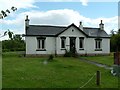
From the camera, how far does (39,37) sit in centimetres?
3909

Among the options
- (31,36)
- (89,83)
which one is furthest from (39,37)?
(89,83)

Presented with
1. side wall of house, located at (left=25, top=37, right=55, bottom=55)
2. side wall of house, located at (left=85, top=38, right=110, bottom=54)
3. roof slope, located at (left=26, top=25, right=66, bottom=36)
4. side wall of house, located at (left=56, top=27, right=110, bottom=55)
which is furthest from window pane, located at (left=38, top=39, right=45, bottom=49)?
side wall of house, located at (left=85, top=38, right=110, bottom=54)

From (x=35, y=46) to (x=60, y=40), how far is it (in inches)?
153

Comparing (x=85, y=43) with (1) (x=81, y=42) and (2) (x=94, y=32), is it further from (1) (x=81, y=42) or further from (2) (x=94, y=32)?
(2) (x=94, y=32)

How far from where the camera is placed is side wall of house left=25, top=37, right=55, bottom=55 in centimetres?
3881

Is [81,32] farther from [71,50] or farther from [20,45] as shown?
[20,45]

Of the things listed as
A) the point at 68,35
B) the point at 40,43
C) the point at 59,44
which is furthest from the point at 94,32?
the point at 40,43

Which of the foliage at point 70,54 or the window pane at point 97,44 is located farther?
the window pane at point 97,44

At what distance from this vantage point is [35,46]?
39031mm

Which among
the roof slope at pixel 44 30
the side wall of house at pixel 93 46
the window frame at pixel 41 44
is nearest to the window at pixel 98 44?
the side wall of house at pixel 93 46

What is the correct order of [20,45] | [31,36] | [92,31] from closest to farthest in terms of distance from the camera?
[31,36] → [92,31] → [20,45]

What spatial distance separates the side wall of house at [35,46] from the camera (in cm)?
3881

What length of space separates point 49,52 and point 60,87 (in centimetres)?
2667

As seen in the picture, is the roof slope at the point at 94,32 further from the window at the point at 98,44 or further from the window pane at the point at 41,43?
the window pane at the point at 41,43
